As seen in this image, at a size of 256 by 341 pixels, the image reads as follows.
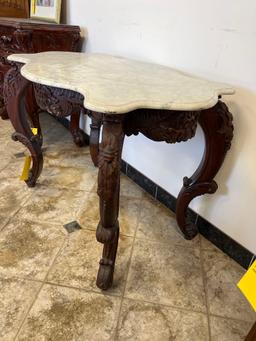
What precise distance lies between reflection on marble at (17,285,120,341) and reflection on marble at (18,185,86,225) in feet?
1.25

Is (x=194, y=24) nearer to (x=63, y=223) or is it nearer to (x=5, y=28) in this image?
(x=63, y=223)

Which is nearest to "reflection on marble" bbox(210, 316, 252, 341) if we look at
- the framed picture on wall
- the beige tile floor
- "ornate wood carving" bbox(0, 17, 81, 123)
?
the beige tile floor

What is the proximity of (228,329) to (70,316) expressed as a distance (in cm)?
50

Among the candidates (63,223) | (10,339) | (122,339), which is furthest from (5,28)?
(122,339)

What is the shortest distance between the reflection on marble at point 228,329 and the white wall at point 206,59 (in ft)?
0.92

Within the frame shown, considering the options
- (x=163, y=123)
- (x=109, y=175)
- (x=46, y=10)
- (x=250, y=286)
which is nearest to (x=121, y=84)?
(x=163, y=123)

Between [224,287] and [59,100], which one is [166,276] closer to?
[224,287]

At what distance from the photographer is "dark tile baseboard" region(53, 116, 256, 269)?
1075 millimetres

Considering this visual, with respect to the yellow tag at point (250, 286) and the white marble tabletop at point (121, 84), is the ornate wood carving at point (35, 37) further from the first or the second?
the yellow tag at point (250, 286)

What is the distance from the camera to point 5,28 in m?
1.57

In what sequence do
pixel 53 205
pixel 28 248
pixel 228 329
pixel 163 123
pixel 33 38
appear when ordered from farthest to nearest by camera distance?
pixel 33 38 < pixel 53 205 < pixel 28 248 < pixel 228 329 < pixel 163 123

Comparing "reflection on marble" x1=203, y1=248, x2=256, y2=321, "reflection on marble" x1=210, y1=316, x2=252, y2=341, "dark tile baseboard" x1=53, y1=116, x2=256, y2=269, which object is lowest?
"reflection on marble" x1=203, y1=248, x2=256, y2=321

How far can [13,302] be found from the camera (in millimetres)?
867

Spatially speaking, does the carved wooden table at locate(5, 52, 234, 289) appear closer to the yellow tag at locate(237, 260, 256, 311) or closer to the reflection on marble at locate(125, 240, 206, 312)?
the reflection on marble at locate(125, 240, 206, 312)
